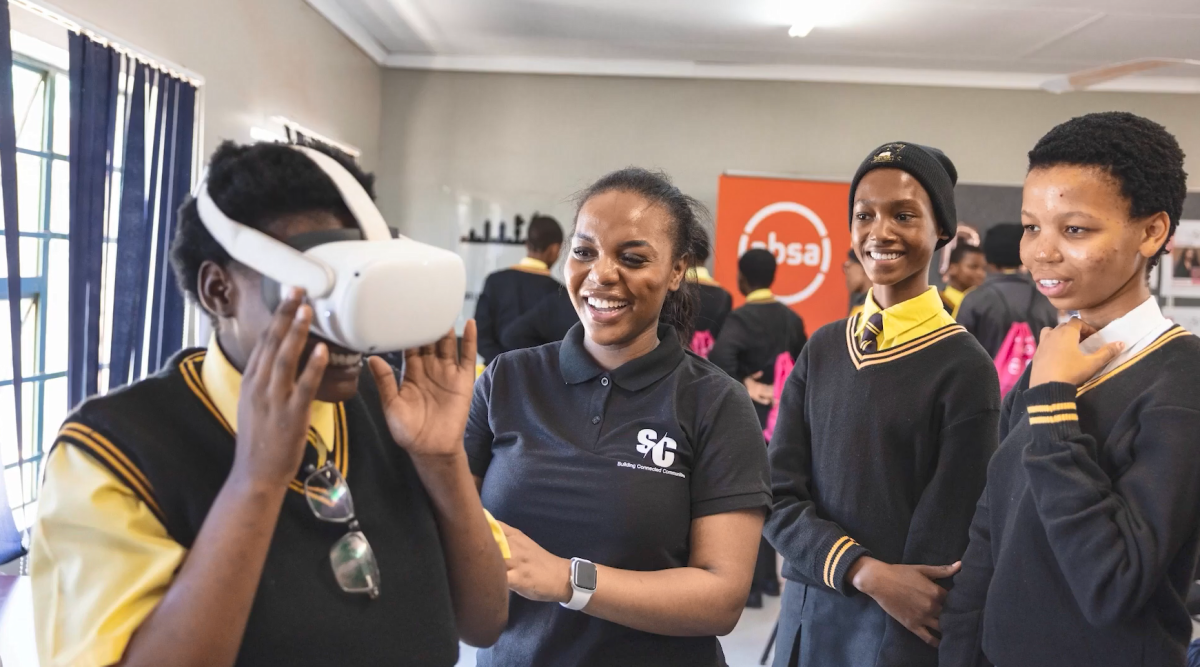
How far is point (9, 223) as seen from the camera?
2.39 metres

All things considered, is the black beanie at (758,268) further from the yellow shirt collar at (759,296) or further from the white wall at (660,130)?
the white wall at (660,130)

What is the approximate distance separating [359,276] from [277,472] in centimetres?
17

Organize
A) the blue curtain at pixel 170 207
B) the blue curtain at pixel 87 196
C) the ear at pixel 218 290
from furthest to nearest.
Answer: the blue curtain at pixel 170 207, the blue curtain at pixel 87 196, the ear at pixel 218 290

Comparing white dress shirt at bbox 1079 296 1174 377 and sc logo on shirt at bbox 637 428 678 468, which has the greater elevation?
white dress shirt at bbox 1079 296 1174 377

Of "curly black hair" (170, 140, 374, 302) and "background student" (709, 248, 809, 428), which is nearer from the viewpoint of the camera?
"curly black hair" (170, 140, 374, 302)

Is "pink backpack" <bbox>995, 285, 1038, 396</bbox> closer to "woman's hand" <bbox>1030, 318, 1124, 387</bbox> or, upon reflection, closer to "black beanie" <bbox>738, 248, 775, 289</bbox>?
"black beanie" <bbox>738, 248, 775, 289</bbox>

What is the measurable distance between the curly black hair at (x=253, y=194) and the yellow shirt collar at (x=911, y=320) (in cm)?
104

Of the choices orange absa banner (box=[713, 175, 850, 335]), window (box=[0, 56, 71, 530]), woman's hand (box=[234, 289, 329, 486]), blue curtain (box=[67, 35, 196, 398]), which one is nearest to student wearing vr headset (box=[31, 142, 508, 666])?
woman's hand (box=[234, 289, 329, 486])

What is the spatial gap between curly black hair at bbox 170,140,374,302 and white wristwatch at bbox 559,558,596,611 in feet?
1.80

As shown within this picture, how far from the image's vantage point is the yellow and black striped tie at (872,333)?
1.54 meters

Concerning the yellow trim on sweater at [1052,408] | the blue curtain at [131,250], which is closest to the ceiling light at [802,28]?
the blue curtain at [131,250]

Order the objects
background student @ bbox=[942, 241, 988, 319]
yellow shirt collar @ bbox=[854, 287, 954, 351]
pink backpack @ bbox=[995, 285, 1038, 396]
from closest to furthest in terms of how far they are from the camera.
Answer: yellow shirt collar @ bbox=[854, 287, 954, 351] → pink backpack @ bbox=[995, 285, 1038, 396] → background student @ bbox=[942, 241, 988, 319]

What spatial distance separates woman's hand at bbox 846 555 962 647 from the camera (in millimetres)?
1340

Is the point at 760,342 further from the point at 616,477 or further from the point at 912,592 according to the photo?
the point at 616,477
